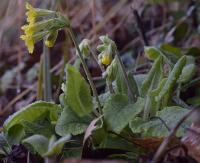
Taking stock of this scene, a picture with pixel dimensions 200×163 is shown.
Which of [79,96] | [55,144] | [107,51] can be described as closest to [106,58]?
[107,51]

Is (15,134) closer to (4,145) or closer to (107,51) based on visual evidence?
(4,145)

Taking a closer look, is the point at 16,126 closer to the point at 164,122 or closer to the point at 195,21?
the point at 164,122

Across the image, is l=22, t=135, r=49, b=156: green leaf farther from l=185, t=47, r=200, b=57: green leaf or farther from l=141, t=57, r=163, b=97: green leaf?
l=185, t=47, r=200, b=57: green leaf

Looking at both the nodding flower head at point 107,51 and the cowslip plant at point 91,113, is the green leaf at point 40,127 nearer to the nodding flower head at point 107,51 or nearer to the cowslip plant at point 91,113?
the cowslip plant at point 91,113

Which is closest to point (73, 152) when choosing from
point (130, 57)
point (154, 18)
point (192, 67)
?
point (192, 67)

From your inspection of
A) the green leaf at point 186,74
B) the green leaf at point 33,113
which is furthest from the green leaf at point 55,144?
the green leaf at point 186,74
